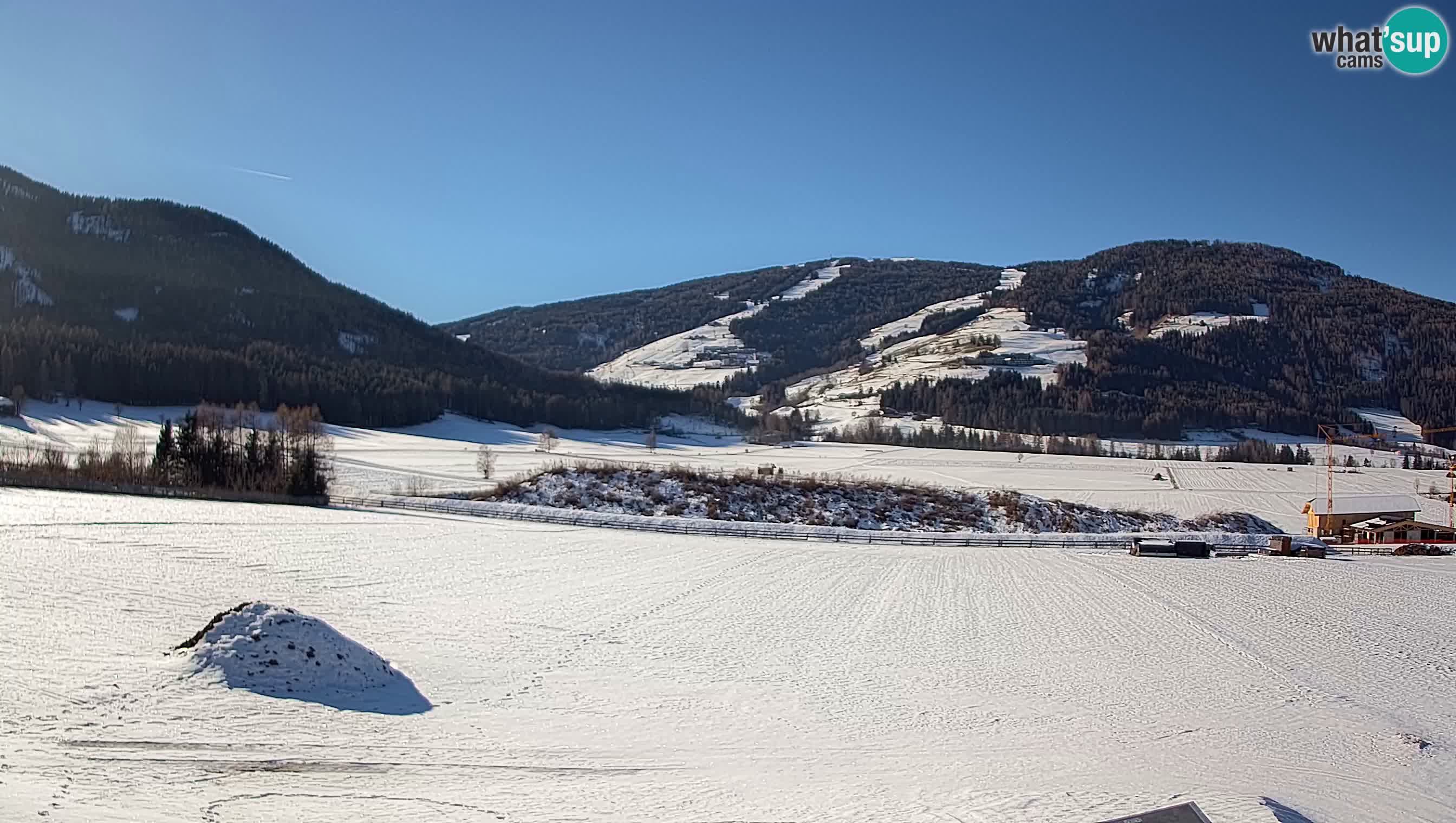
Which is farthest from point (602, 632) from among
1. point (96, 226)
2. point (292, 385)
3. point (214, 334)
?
point (96, 226)

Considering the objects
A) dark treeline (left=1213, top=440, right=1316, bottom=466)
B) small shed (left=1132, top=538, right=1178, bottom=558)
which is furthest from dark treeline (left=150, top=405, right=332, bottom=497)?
dark treeline (left=1213, top=440, right=1316, bottom=466)

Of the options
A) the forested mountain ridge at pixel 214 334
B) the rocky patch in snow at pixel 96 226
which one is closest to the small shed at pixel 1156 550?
the forested mountain ridge at pixel 214 334

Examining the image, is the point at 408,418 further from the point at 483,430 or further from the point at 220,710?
the point at 220,710

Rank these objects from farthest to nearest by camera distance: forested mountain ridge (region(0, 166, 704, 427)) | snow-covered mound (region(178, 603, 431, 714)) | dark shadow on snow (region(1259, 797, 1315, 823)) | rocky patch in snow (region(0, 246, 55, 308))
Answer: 1. rocky patch in snow (region(0, 246, 55, 308))
2. forested mountain ridge (region(0, 166, 704, 427))
3. snow-covered mound (region(178, 603, 431, 714))
4. dark shadow on snow (region(1259, 797, 1315, 823))

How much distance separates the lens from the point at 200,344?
404 ft

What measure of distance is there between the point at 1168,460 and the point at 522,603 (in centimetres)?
9935

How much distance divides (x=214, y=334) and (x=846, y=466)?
9951 centimetres

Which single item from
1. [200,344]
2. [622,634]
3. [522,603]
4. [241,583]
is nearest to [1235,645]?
[622,634]

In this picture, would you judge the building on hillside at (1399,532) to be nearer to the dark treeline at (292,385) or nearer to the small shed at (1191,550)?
the small shed at (1191,550)

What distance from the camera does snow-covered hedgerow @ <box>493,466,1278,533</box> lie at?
2084 inches

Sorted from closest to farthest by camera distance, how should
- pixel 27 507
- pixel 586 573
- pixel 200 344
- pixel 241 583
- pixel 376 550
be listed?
pixel 241 583 → pixel 586 573 → pixel 376 550 → pixel 27 507 → pixel 200 344

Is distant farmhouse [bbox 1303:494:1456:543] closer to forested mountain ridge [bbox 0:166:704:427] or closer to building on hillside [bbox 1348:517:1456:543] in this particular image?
building on hillside [bbox 1348:517:1456:543]

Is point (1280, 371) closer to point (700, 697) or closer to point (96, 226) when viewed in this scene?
point (700, 697)

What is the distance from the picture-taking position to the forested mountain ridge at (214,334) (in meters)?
99.0
